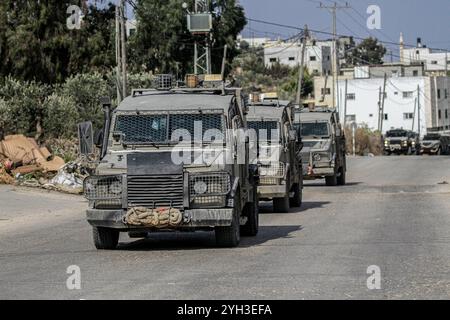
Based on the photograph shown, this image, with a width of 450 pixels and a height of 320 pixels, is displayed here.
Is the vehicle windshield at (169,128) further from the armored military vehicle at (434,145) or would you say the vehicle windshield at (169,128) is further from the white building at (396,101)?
the white building at (396,101)

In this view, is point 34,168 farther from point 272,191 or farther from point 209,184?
point 209,184


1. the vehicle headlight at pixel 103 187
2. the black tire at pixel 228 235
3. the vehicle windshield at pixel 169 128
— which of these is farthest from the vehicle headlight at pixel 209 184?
the vehicle windshield at pixel 169 128

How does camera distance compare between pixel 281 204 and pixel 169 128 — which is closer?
pixel 169 128

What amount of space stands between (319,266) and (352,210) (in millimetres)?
10624

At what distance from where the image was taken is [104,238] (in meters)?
15.6

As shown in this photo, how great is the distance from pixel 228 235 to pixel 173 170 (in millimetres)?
1391

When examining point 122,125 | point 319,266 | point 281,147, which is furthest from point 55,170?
point 319,266

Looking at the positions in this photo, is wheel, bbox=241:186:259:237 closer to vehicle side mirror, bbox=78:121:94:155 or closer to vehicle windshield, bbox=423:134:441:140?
vehicle side mirror, bbox=78:121:94:155

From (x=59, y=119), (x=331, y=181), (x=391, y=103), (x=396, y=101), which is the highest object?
(x=396, y=101)

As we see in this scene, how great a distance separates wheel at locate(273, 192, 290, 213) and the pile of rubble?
27.1ft

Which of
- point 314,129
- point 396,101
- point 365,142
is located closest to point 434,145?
point 365,142

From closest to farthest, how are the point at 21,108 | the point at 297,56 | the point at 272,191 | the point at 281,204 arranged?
the point at 272,191, the point at 281,204, the point at 21,108, the point at 297,56

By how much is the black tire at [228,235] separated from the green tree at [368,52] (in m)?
147
